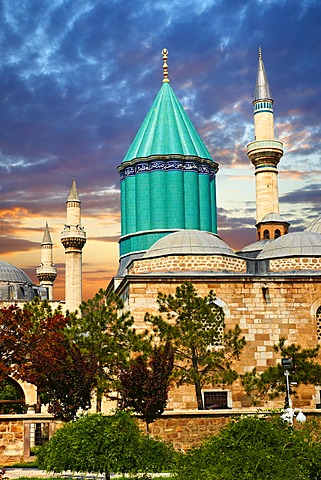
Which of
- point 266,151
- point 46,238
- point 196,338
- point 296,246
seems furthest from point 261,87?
point 46,238

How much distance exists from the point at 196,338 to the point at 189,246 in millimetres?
4611

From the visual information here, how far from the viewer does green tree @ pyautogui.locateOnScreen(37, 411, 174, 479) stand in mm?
9008

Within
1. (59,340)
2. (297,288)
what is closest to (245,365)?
(297,288)

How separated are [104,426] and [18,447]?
6.20 meters

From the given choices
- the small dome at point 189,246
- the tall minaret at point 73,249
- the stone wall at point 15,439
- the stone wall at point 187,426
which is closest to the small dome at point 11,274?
the tall minaret at point 73,249

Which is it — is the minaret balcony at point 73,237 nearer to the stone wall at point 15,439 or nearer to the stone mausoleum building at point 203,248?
the stone mausoleum building at point 203,248

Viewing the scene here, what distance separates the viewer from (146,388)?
15.1m

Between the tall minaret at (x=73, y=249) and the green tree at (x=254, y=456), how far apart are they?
87.4 feet

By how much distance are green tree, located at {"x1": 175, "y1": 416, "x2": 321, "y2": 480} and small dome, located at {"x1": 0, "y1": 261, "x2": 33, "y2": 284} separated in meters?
39.7

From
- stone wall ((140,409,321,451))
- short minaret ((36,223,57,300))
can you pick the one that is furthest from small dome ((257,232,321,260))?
short minaret ((36,223,57,300))

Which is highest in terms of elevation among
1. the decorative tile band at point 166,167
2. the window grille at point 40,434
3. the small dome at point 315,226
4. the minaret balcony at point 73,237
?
the decorative tile band at point 166,167

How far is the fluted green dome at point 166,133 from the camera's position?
28750 millimetres

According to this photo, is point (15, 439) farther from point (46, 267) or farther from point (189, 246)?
point (46, 267)

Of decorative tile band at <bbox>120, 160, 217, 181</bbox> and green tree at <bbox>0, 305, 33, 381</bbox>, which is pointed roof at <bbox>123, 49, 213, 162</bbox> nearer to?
decorative tile band at <bbox>120, 160, 217, 181</bbox>
